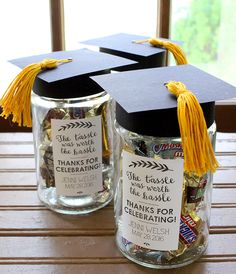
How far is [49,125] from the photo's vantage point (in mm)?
628

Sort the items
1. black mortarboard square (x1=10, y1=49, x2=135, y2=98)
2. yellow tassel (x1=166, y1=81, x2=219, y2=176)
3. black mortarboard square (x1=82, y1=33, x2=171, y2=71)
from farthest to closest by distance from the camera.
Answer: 1. black mortarboard square (x1=82, y1=33, x2=171, y2=71)
2. black mortarboard square (x1=10, y1=49, x2=135, y2=98)
3. yellow tassel (x1=166, y1=81, x2=219, y2=176)

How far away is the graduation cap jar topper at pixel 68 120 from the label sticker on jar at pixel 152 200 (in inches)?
4.3

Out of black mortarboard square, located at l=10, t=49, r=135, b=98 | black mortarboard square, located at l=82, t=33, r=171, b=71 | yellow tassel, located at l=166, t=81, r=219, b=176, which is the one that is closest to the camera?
yellow tassel, located at l=166, t=81, r=219, b=176

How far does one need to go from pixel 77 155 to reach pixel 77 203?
0.29 ft

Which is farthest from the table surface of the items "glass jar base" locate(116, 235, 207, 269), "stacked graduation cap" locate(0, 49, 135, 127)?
"stacked graduation cap" locate(0, 49, 135, 127)

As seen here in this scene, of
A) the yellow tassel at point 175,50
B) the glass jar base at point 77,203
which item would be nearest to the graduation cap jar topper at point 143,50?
the yellow tassel at point 175,50

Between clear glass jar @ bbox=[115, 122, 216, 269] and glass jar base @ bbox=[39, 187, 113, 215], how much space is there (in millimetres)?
96

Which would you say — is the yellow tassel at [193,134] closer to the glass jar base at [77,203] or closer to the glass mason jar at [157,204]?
the glass mason jar at [157,204]

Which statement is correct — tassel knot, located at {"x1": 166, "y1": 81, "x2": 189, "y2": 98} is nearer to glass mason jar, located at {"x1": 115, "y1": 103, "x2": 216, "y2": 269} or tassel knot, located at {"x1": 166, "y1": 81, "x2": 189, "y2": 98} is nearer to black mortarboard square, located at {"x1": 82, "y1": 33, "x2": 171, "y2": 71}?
glass mason jar, located at {"x1": 115, "y1": 103, "x2": 216, "y2": 269}

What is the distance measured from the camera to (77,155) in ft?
2.03

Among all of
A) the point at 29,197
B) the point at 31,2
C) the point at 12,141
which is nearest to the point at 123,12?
the point at 31,2

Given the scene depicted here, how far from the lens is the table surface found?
0.55 m

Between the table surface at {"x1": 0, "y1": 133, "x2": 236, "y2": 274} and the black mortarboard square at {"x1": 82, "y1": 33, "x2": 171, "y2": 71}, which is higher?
the black mortarboard square at {"x1": 82, "y1": 33, "x2": 171, "y2": 71}

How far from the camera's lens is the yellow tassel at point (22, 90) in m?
0.61
